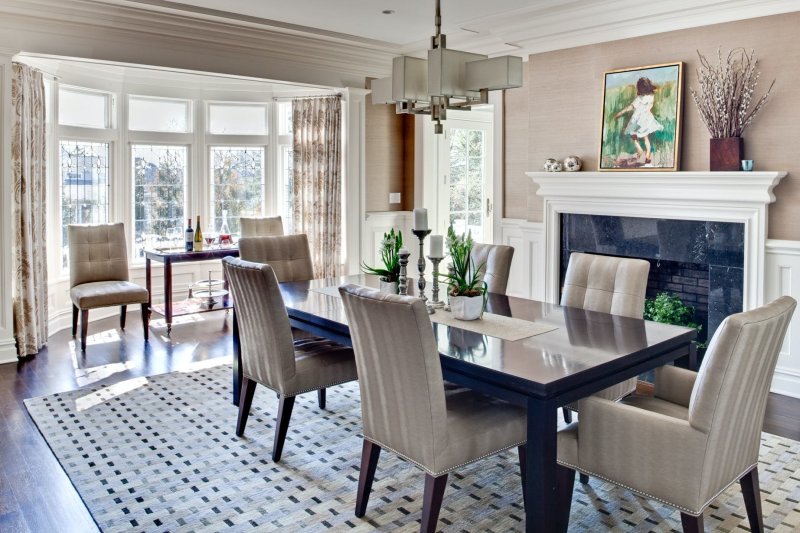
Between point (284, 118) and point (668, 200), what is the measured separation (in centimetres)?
454

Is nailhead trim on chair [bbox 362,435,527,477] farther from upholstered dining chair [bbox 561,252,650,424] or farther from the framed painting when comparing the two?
the framed painting

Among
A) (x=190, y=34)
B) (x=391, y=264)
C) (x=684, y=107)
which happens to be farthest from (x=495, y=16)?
(x=391, y=264)

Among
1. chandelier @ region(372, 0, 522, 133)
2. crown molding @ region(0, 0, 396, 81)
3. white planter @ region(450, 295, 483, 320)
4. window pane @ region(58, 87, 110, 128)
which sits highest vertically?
Result: crown molding @ region(0, 0, 396, 81)

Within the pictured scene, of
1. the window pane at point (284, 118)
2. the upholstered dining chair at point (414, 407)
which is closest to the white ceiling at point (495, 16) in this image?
the window pane at point (284, 118)

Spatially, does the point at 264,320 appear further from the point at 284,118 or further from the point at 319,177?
A: the point at 284,118

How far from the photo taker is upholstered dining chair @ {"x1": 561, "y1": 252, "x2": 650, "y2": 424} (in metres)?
3.25

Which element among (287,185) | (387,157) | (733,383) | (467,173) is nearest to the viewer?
(733,383)

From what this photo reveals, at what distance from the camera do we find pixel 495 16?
5.31m

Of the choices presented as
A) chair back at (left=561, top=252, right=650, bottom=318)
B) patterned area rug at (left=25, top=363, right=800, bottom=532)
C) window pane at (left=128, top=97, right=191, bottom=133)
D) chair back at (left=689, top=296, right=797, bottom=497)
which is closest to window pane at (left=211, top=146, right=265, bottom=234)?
window pane at (left=128, top=97, right=191, bottom=133)

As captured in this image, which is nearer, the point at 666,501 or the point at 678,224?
the point at 666,501

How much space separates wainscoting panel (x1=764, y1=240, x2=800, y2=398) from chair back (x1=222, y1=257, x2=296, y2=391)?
3.14m

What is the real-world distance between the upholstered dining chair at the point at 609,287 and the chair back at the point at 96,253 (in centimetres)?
413

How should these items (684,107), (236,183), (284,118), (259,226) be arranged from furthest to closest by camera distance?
(284,118) < (236,183) < (259,226) < (684,107)

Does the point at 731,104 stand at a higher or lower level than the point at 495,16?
lower
